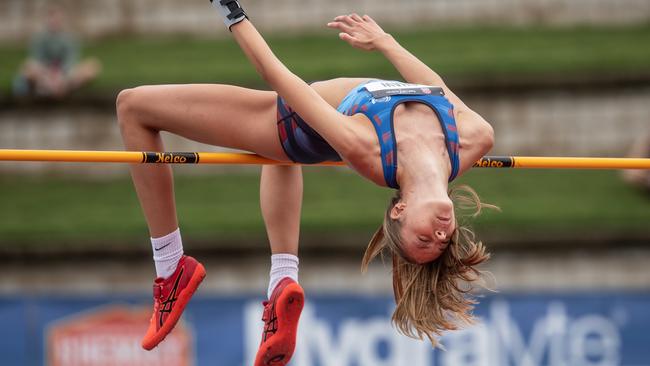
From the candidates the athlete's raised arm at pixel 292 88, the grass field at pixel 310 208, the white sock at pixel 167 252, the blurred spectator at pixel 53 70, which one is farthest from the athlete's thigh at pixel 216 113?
the blurred spectator at pixel 53 70

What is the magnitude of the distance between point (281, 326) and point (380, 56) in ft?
22.3

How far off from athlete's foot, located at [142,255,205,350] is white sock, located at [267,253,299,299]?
1.23ft

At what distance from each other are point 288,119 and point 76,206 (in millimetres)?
6049

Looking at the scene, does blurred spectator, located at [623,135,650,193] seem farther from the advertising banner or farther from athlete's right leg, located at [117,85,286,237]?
athlete's right leg, located at [117,85,286,237]

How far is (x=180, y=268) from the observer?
19.8 feet

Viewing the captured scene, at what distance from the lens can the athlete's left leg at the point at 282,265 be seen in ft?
19.6

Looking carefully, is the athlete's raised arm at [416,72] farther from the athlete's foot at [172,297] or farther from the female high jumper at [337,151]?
the athlete's foot at [172,297]

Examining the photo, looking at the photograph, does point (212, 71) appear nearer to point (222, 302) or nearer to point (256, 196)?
point (256, 196)

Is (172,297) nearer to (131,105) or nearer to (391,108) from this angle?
(131,105)

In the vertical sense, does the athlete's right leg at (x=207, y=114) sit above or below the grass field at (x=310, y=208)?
below

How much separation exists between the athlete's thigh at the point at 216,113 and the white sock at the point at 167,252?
60 cm

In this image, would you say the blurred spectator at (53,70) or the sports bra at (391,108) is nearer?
the sports bra at (391,108)

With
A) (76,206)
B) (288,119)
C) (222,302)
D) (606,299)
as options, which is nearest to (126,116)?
(288,119)

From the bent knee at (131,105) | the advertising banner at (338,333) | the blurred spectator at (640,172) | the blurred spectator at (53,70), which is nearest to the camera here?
the bent knee at (131,105)
